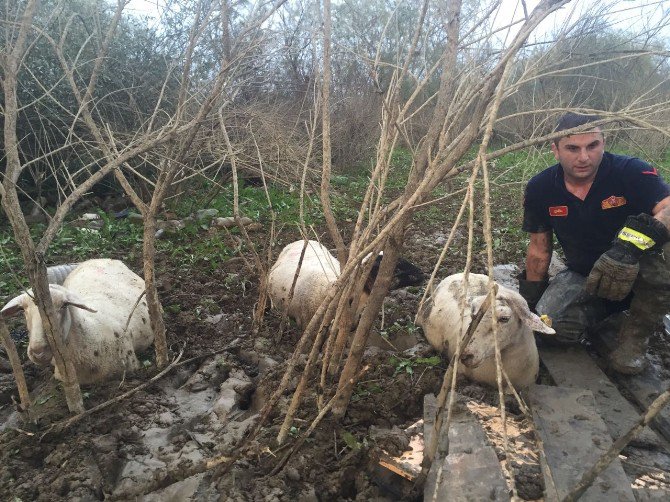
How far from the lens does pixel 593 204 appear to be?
4277 millimetres

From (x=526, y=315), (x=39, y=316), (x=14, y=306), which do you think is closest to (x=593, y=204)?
(x=526, y=315)

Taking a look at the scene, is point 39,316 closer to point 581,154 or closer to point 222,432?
point 222,432

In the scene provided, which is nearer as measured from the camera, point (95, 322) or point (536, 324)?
point (536, 324)

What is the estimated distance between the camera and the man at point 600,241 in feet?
12.3

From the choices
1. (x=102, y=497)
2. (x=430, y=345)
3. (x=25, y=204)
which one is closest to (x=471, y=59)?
(x=430, y=345)

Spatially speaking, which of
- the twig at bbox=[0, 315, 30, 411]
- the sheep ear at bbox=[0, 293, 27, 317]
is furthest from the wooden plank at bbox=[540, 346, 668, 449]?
the sheep ear at bbox=[0, 293, 27, 317]

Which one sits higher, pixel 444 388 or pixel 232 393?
pixel 444 388

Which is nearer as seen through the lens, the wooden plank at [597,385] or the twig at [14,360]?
the twig at [14,360]

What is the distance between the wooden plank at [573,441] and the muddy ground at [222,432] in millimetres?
98

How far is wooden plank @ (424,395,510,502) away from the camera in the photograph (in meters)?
2.35

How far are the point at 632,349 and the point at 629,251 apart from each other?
2.41 feet

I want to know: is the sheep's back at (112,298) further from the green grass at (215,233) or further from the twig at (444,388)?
the twig at (444,388)

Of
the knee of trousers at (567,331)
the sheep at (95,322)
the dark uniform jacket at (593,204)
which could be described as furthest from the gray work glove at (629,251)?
the sheep at (95,322)

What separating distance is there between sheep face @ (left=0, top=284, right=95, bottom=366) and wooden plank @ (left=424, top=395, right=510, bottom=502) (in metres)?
2.19
